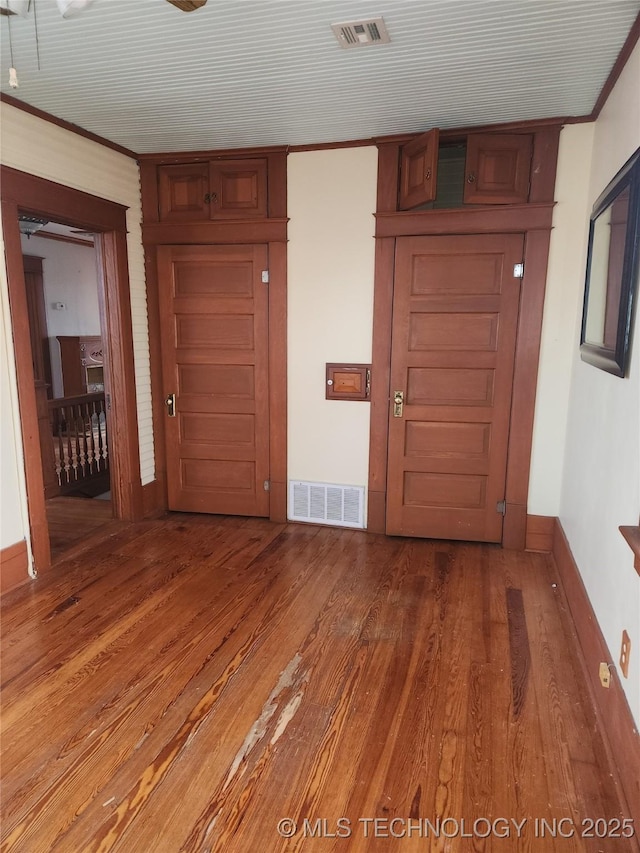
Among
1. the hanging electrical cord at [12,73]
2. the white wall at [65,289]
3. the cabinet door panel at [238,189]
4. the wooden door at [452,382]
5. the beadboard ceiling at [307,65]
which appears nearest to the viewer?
the hanging electrical cord at [12,73]

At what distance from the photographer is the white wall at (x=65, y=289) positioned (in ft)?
24.3

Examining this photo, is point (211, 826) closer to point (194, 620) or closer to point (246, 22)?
point (194, 620)

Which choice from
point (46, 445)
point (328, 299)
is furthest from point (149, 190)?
point (46, 445)

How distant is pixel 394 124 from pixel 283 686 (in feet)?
10.3

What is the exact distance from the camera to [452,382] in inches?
140

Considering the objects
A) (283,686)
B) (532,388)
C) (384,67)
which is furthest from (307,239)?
(283,686)

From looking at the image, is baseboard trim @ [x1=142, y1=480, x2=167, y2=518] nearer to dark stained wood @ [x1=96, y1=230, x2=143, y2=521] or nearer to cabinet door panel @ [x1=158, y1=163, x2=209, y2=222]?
dark stained wood @ [x1=96, y1=230, x2=143, y2=521]

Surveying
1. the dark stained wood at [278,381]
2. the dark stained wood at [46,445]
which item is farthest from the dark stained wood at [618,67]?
the dark stained wood at [46,445]

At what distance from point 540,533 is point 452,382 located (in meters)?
1.17

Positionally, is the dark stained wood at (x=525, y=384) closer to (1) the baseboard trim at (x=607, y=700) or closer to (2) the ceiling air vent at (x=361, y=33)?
(1) the baseboard trim at (x=607, y=700)

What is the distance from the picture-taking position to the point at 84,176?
11.1 ft

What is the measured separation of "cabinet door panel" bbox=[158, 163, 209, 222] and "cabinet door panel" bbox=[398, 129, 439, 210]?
1.40 meters

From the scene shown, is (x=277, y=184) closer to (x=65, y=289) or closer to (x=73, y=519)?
(x=73, y=519)

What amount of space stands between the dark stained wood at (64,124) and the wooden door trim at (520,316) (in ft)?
5.88
